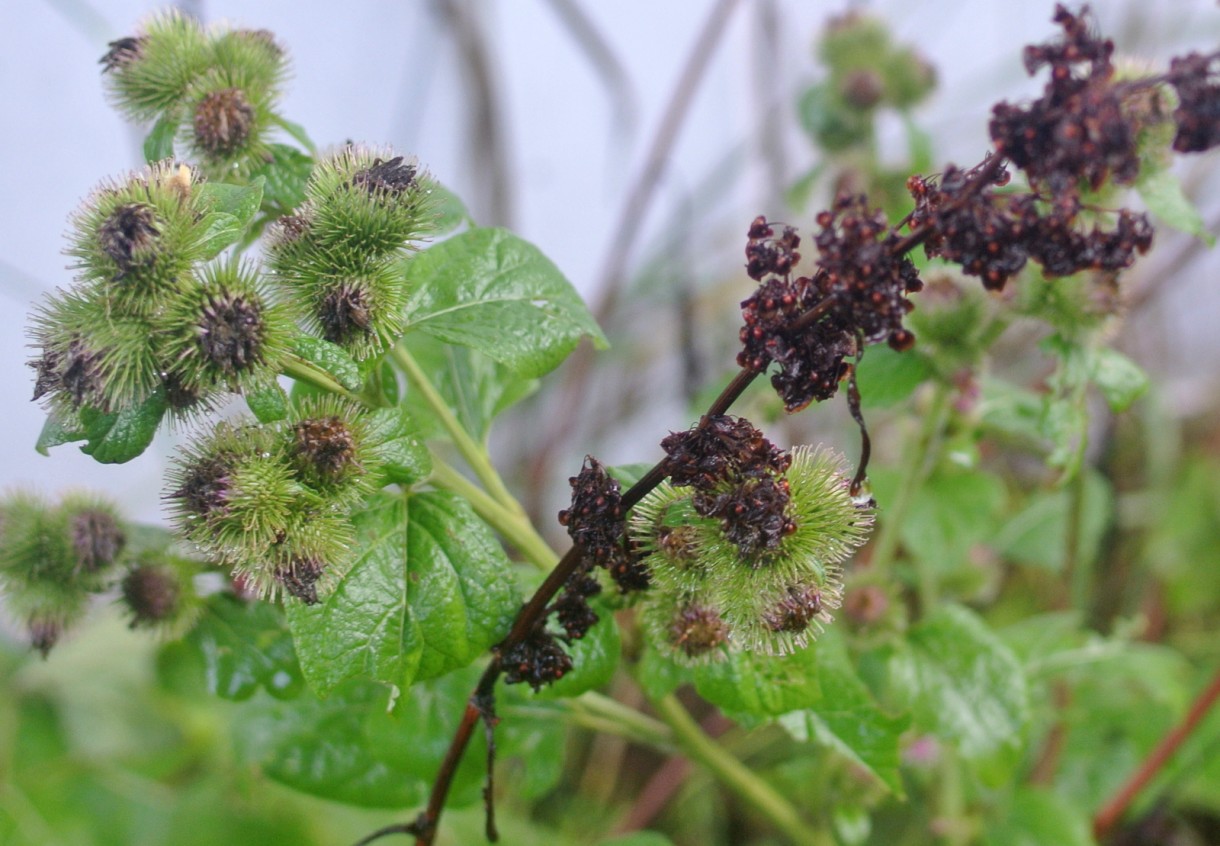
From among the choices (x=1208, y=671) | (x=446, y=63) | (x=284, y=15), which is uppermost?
(x=446, y=63)

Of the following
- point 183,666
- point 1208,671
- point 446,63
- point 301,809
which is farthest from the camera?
point 446,63

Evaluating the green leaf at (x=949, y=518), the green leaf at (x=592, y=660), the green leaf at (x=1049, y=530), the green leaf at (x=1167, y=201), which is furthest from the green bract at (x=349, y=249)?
the green leaf at (x=1049, y=530)

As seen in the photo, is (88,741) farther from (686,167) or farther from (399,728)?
(686,167)

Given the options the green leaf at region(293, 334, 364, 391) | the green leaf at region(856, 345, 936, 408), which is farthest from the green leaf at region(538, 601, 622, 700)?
the green leaf at region(856, 345, 936, 408)

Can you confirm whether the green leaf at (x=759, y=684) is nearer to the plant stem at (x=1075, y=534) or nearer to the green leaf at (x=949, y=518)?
the green leaf at (x=949, y=518)

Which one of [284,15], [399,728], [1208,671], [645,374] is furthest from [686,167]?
[399,728]

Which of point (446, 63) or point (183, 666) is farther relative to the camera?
point (446, 63)
